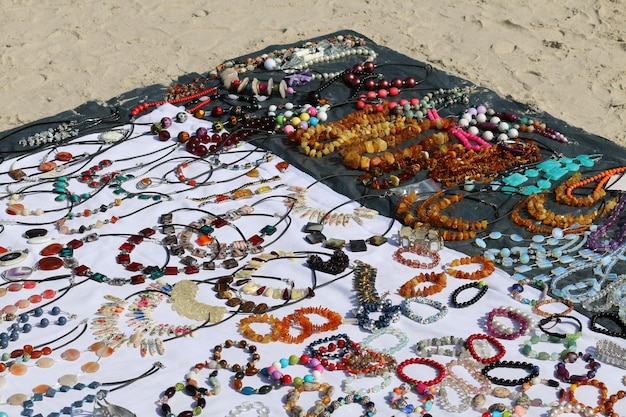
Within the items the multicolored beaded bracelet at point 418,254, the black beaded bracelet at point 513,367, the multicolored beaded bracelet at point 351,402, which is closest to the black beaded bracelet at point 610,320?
the black beaded bracelet at point 513,367

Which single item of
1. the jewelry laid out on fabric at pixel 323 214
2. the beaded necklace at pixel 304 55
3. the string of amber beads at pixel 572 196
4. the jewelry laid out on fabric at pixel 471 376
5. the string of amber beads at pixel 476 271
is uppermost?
the beaded necklace at pixel 304 55

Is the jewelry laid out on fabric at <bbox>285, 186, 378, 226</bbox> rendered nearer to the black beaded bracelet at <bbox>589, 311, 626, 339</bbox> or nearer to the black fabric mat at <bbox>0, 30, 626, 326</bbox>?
the black fabric mat at <bbox>0, 30, 626, 326</bbox>

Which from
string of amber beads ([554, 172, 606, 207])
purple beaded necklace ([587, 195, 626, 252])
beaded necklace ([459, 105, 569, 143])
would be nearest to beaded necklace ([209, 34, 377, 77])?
beaded necklace ([459, 105, 569, 143])

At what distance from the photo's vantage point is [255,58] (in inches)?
227

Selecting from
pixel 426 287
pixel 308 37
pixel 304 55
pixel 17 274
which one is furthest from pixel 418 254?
pixel 308 37

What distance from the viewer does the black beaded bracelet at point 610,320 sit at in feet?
10.7

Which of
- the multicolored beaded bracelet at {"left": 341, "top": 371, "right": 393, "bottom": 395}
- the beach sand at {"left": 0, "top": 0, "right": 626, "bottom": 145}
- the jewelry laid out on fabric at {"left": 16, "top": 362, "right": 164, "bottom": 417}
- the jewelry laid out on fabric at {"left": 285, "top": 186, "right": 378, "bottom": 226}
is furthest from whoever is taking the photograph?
the beach sand at {"left": 0, "top": 0, "right": 626, "bottom": 145}

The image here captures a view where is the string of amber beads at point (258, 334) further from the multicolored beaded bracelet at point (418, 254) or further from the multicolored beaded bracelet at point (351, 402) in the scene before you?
the multicolored beaded bracelet at point (418, 254)

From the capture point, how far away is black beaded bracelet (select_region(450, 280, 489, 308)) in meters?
3.46

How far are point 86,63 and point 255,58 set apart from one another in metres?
1.72

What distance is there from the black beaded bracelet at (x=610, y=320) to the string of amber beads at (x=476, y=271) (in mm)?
536

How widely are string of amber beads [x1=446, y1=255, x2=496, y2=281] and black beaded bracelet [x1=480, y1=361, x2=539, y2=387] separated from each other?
579 mm

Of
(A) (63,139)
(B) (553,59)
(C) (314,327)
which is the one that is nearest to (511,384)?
(C) (314,327)

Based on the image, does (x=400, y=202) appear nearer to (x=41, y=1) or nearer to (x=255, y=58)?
(x=255, y=58)
